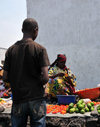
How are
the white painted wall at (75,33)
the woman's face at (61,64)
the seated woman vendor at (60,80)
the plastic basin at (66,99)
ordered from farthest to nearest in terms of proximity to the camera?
the white painted wall at (75,33) → the woman's face at (61,64) → the seated woman vendor at (60,80) → the plastic basin at (66,99)

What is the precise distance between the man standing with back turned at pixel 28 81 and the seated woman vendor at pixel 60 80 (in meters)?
3.33

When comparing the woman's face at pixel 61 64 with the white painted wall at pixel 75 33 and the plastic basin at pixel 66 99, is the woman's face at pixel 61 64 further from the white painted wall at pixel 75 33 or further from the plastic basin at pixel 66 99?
the white painted wall at pixel 75 33

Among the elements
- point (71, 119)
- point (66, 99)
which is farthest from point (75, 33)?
point (71, 119)

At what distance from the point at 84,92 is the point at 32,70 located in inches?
133

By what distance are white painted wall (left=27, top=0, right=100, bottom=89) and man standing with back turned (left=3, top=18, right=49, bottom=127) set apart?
924 cm

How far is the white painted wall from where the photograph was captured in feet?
37.2

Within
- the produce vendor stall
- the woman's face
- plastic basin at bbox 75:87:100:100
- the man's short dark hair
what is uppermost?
the woman's face

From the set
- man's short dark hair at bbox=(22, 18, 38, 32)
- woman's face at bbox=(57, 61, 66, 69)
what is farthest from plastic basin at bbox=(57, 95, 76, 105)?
man's short dark hair at bbox=(22, 18, 38, 32)

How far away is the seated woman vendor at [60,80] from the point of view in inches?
224

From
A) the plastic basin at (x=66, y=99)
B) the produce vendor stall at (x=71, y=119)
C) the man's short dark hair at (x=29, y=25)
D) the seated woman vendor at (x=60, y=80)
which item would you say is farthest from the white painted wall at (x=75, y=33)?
the man's short dark hair at (x=29, y=25)

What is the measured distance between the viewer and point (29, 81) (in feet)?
7.39

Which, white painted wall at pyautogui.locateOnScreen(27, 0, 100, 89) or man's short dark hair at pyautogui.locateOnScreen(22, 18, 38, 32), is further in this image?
white painted wall at pyautogui.locateOnScreen(27, 0, 100, 89)

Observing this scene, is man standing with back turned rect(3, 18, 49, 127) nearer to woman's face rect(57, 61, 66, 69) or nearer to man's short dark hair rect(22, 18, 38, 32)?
man's short dark hair rect(22, 18, 38, 32)

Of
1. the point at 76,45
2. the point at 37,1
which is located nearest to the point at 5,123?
the point at 76,45
